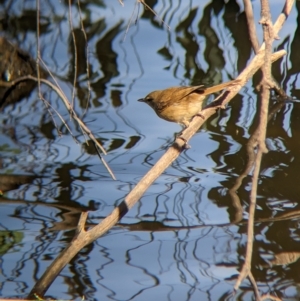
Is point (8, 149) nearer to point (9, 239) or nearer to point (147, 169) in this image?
point (147, 169)

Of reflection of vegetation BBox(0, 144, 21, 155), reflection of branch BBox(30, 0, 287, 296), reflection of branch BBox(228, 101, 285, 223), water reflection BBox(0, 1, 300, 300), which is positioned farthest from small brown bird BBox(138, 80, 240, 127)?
reflection of vegetation BBox(0, 144, 21, 155)

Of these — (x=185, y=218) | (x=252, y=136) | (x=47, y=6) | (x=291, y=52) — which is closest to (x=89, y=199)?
(x=185, y=218)

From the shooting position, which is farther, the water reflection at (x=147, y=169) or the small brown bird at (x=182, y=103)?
the small brown bird at (x=182, y=103)

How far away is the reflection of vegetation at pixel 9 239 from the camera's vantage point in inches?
201

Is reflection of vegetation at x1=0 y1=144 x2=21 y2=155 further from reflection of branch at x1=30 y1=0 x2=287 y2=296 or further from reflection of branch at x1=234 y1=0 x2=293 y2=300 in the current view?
reflection of branch at x1=234 y1=0 x2=293 y2=300

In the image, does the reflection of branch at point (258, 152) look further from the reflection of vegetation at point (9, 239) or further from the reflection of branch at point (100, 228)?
the reflection of vegetation at point (9, 239)

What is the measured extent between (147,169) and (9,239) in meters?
1.51

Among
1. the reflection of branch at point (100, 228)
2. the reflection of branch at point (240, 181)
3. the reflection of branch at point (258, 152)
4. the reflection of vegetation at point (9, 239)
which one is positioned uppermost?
the reflection of branch at point (258, 152)

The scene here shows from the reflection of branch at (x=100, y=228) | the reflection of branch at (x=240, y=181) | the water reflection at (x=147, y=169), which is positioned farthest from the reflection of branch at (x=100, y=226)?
the reflection of branch at (x=240, y=181)

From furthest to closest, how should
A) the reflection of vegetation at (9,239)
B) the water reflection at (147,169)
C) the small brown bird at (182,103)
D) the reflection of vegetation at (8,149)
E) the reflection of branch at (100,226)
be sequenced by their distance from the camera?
the reflection of vegetation at (8,149) → the small brown bird at (182,103) → the reflection of vegetation at (9,239) → the water reflection at (147,169) → the reflection of branch at (100,226)

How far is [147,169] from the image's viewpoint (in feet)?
20.4

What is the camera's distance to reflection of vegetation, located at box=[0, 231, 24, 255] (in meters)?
5.09

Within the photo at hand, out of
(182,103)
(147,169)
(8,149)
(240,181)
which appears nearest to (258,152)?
(182,103)

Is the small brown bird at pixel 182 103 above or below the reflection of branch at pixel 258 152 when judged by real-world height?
below
